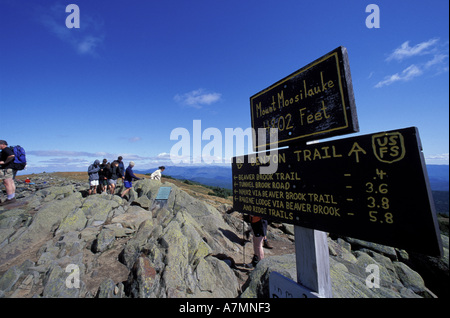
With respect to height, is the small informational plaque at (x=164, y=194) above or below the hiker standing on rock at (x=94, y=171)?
below

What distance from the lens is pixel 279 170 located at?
338 cm

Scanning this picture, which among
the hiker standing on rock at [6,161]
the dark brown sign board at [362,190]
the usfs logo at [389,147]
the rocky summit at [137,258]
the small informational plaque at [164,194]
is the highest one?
the hiker standing on rock at [6,161]

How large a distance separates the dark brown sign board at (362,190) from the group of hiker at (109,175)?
15.0 metres

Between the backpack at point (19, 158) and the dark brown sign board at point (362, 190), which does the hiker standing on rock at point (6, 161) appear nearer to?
the backpack at point (19, 158)

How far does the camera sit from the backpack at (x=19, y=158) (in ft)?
34.6

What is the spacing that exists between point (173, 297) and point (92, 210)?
8499 millimetres

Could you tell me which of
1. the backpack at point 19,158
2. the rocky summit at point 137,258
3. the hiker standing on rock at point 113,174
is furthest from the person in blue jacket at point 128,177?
the backpack at point 19,158

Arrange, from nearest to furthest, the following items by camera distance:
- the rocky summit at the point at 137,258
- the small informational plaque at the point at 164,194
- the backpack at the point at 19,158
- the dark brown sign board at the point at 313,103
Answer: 1. the dark brown sign board at the point at 313,103
2. the rocky summit at the point at 137,258
3. the backpack at the point at 19,158
4. the small informational plaque at the point at 164,194

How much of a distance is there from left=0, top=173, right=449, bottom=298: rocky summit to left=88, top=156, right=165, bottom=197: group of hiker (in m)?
2.39

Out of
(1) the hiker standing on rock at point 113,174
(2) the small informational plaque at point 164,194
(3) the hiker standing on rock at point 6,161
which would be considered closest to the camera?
(3) the hiker standing on rock at point 6,161

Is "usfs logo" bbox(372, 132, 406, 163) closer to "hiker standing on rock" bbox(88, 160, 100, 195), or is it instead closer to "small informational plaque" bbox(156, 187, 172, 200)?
"small informational plaque" bbox(156, 187, 172, 200)

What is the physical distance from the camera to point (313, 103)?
121 inches
